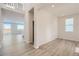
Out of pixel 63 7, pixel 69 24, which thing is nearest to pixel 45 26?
pixel 69 24

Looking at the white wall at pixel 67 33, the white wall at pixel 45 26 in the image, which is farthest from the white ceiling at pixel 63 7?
the white wall at pixel 45 26

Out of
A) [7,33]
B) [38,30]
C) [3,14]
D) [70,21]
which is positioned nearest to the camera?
[3,14]

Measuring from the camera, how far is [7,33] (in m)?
2.45

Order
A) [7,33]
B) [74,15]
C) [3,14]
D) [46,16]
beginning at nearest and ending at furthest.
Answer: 1. [3,14]
2. [7,33]
3. [74,15]
4. [46,16]

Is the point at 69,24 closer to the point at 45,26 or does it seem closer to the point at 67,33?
the point at 67,33

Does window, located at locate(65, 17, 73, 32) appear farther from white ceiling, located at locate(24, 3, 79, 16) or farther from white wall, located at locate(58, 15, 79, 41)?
white ceiling, located at locate(24, 3, 79, 16)

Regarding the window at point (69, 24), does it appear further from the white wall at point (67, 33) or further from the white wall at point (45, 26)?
the white wall at point (45, 26)

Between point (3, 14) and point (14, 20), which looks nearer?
point (3, 14)

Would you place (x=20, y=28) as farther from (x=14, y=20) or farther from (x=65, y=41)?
(x=65, y=41)

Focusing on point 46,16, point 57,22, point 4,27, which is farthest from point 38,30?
point 4,27

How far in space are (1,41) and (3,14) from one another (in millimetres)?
710

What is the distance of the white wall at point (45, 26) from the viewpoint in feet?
10.2

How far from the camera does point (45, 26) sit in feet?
11.9

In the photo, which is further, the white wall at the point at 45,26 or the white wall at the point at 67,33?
the white wall at the point at 45,26
